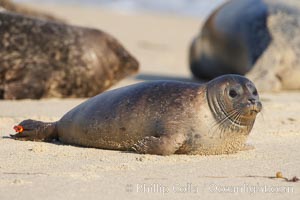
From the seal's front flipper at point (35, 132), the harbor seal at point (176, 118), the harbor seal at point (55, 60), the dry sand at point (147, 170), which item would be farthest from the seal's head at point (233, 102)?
the harbor seal at point (55, 60)

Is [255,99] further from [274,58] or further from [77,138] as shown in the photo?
[274,58]

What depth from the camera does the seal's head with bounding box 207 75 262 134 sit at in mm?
4188

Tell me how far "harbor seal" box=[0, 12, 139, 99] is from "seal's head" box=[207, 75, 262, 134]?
3.01m

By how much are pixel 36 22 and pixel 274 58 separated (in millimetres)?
2425

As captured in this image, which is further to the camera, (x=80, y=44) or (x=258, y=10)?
(x=258, y=10)

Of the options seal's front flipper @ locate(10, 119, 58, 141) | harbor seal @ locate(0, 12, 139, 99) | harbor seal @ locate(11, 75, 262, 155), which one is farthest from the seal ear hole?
harbor seal @ locate(0, 12, 139, 99)

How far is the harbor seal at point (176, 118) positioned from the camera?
4184 mm

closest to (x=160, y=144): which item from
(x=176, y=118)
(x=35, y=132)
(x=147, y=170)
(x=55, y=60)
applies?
(x=176, y=118)

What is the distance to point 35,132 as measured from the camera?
184 inches

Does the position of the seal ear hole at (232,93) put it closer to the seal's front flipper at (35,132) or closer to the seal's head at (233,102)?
the seal's head at (233,102)

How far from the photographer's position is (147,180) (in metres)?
3.49

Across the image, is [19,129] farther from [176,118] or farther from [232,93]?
[232,93]

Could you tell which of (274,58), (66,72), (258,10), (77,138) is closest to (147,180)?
(77,138)

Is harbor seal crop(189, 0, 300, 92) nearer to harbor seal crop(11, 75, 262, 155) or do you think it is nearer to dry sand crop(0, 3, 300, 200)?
dry sand crop(0, 3, 300, 200)
